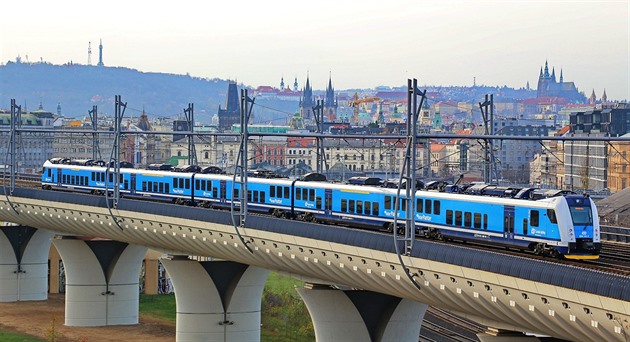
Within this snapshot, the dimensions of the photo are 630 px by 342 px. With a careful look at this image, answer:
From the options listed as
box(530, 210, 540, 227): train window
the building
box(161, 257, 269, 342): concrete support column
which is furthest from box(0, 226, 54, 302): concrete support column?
box(530, 210, 540, 227): train window

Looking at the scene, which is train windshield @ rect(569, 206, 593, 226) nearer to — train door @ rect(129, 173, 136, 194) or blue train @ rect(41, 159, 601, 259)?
blue train @ rect(41, 159, 601, 259)

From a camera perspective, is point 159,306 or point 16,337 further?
point 159,306

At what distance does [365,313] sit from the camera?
64938mm

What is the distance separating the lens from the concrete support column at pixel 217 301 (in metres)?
78.7

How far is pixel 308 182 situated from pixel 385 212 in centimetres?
779

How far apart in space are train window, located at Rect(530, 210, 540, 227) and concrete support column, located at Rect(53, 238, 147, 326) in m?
47.9

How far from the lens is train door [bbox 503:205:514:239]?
52.0m

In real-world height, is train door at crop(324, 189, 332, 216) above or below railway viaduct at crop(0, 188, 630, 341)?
above

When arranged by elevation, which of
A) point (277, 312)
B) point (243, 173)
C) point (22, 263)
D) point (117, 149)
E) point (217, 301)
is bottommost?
point (277, 312)

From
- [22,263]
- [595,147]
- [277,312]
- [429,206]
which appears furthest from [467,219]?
[595,147]

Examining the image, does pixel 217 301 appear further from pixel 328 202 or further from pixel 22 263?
pixel 22 263

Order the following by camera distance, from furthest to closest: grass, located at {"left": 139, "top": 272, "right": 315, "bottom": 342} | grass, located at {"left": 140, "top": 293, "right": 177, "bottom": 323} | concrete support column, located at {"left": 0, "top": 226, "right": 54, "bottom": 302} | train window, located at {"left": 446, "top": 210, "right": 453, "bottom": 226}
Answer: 1. concrete support column, located at {"left": 0, "top": 226, "right": 54, "bottom": 302}
2. grass, located at {"left": 140, "top": 293, "right": 177, "bottom": 323}
3. grass, located at {"left": 139, "top": 272, "right": 315, "bottom": 342}
4. train window, located at {"left": 446, "top": 210, "right": 453, "bottom": 226}

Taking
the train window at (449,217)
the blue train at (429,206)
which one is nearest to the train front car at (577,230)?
the blue train at (429,206)

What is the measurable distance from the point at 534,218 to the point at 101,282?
49.2 m
